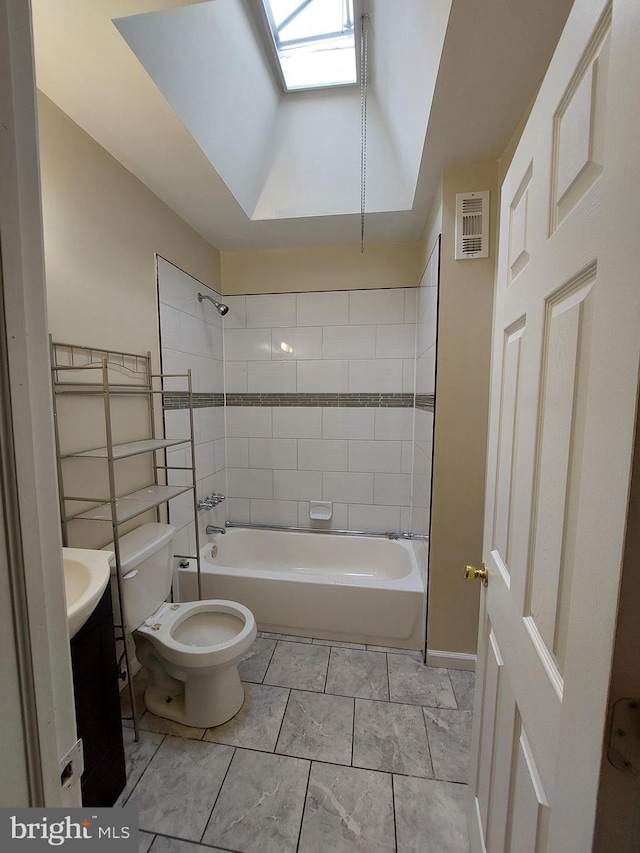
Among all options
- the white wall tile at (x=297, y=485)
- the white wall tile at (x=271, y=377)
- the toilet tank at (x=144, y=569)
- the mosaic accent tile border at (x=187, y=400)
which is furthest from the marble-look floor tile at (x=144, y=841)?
the white wall tile at (x=271, y=377)

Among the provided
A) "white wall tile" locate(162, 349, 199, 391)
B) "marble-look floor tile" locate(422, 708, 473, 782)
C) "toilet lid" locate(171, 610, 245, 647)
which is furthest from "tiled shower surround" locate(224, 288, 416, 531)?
"marble-look floor tile" locate(422, 708, 473, 782)

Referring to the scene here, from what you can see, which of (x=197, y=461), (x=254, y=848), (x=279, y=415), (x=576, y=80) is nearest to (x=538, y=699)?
(x=576, y=80)

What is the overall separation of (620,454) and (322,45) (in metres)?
2.23

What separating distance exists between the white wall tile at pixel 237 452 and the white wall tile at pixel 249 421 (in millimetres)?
41

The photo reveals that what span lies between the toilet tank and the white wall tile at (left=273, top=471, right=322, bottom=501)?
1.07 m

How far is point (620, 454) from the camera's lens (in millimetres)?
360

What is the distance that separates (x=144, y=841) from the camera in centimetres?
107

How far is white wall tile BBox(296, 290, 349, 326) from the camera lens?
2449 mm

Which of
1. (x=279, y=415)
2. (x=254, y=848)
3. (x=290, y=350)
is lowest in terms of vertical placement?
(x=254, y=848)

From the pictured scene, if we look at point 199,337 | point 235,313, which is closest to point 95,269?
point 199,337

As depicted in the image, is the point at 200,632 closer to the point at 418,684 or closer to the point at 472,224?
the point at 418,684

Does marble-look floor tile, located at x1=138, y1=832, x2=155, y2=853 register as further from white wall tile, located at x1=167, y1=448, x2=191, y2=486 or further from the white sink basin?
white wall tile, located at x1=167, y1=448, x2=191, y2=486

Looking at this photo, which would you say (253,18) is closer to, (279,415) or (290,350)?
(290,350)

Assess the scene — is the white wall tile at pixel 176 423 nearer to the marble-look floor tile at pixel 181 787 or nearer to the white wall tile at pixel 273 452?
the white wall tile at pixel 273 452
